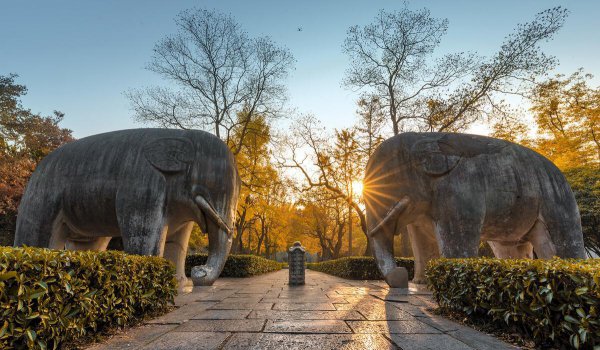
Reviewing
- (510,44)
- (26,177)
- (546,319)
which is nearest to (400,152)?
(546,319)

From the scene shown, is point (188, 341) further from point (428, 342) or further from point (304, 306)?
point (304, 306)

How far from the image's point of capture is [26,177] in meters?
15.4

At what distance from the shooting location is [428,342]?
3123 millimetres

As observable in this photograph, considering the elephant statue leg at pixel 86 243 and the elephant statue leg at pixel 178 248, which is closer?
the elephant statue leg at pixel 86 243

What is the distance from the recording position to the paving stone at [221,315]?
4223mm

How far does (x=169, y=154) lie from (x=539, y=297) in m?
5.83

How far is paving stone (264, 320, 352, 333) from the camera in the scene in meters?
3.52

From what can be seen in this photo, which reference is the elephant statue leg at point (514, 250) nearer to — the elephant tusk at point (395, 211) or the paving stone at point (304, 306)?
the elephant tusk at point (395, 211)

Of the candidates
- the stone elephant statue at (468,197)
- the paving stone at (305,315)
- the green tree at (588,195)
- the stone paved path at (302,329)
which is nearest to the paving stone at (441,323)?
the stone paved path at (302,329)

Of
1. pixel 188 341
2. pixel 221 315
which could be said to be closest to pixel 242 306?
pixel 221 315

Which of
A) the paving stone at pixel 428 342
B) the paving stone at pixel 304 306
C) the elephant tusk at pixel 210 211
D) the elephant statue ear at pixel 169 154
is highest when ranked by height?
the elephant statue ear at pixel 169 154

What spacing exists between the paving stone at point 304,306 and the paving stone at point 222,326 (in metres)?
1.05

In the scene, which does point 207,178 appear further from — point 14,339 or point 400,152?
point 14,339

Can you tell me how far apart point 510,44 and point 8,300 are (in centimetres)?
1684
